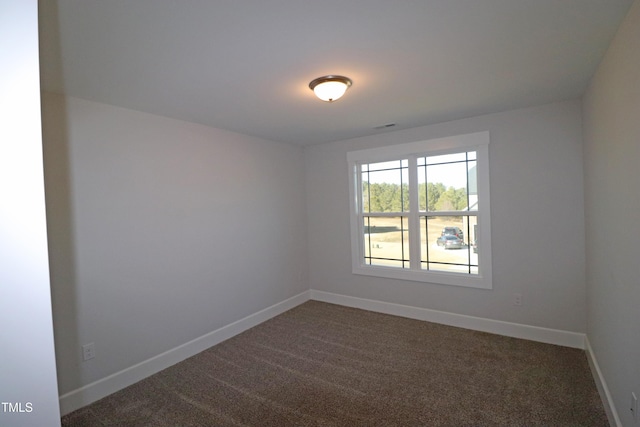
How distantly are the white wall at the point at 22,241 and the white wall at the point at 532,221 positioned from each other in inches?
146

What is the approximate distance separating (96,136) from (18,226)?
7.91 ft

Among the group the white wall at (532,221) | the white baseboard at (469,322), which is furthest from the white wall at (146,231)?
the white wall at (532,221)

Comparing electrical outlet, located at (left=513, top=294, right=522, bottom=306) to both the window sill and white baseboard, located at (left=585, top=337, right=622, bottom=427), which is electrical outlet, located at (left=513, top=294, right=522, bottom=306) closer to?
the window sill

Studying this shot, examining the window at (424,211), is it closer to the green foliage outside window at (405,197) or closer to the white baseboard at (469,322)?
the green foliage outside window at (405,197)

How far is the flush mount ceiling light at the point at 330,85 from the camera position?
2227 mm

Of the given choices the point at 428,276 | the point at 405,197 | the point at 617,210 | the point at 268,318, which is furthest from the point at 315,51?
the point at 268,318

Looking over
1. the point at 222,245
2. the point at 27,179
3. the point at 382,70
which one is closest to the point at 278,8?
the point at 382,70

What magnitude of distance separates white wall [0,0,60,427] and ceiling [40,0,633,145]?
3.34 feet

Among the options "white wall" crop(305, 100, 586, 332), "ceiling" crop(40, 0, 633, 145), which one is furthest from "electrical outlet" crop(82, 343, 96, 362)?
"white wall" crop(305, 100, 586, 332)

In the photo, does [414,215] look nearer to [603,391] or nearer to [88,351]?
[603,391]

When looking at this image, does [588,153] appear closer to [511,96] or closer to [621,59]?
[511,96]

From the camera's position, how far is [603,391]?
7.17ft

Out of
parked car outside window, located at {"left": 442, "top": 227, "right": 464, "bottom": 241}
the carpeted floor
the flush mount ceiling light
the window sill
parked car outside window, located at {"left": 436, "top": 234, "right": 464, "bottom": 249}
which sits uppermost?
the flush mount ceiling light

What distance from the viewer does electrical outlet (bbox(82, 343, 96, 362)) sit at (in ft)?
8.03
